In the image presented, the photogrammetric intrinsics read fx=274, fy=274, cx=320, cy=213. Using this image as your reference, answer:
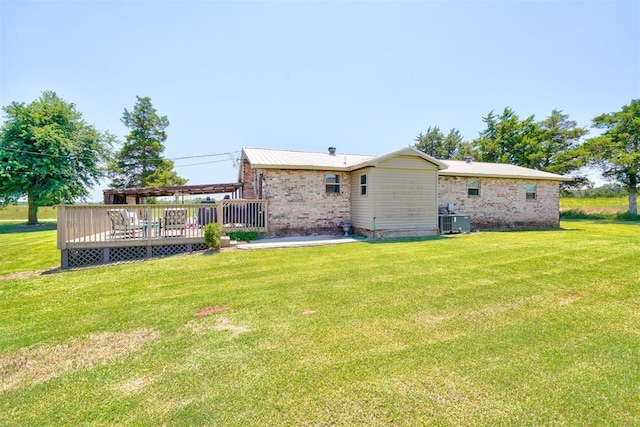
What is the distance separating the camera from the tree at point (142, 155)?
97.9 feet

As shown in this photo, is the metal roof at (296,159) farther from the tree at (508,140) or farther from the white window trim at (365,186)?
the tree at (508,140)

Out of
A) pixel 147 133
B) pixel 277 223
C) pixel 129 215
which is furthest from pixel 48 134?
pixel 277 223

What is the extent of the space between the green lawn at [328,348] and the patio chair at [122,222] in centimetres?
258

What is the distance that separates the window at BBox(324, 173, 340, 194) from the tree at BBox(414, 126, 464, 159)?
29.0 m

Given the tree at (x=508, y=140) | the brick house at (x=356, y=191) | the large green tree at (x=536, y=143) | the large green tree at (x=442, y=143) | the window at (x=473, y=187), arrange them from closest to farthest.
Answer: the brick house at (x=356, y=191)
the window at (x=473, y=187)
the large green tree at (x=536, y=143)
the tree at (x=508, y=140)
the large green tree at (x=442, y=143)

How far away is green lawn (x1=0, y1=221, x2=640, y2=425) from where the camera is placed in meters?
2.10

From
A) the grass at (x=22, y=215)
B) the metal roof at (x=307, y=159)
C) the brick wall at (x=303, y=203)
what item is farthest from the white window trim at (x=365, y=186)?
the grass at (x=22, y=215)

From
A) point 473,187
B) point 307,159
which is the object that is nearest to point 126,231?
point 307,159

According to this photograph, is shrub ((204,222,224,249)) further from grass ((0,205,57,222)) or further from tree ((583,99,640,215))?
grass ((0,205,57,222))

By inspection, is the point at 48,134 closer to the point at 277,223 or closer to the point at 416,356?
the point at 277,223

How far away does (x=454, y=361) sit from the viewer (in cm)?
270

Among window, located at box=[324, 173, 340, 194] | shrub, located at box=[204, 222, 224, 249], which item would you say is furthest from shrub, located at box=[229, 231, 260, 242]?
window, located at box=[324, 173, 340, 194]

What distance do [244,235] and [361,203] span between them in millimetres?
4888

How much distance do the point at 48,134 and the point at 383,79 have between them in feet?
82.1
